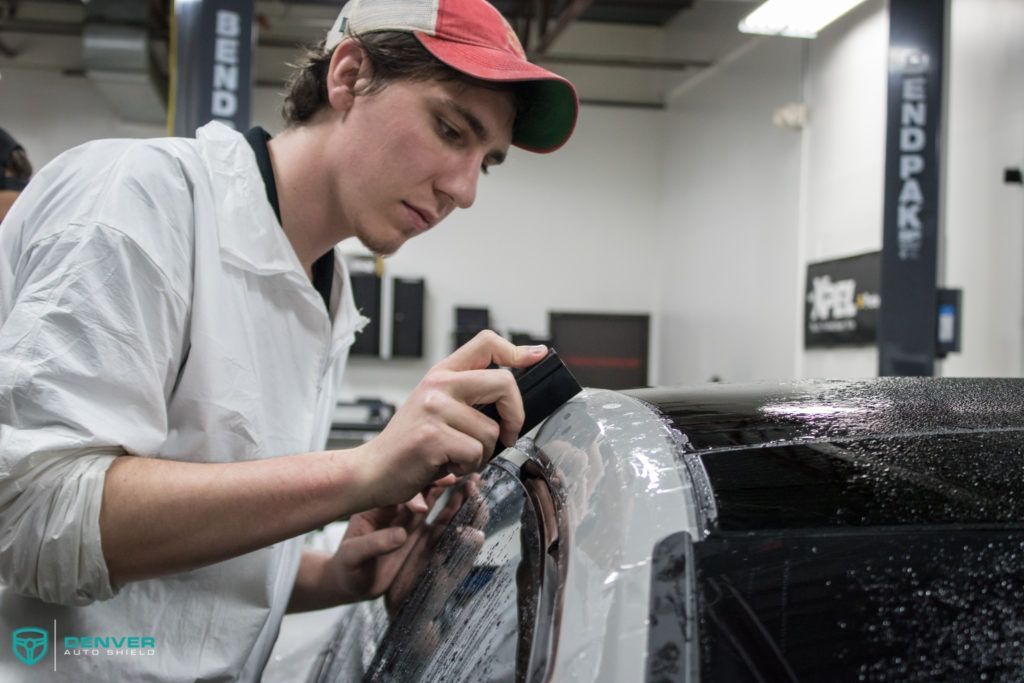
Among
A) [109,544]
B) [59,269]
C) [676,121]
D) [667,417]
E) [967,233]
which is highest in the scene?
[676,121]

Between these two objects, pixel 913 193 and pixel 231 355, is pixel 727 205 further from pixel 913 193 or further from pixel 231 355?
pixel 231 355

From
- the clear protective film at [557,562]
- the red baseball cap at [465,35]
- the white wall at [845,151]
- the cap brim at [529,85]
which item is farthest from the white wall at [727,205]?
the clear protective film at [557,562]

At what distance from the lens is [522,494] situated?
938 mm

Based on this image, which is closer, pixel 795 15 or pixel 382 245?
pixel 382 245

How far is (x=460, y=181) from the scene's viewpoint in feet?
3.93

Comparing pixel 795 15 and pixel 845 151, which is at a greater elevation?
pixel 795 15

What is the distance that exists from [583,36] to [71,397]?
968 centimetres

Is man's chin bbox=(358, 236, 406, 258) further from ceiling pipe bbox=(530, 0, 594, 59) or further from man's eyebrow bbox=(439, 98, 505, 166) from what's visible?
ceiling pipe bbox=(530, 0, 594, 59)

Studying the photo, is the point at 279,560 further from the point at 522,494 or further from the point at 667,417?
the point at 667,417

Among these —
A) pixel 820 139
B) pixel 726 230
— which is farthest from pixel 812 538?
pixel 726 230

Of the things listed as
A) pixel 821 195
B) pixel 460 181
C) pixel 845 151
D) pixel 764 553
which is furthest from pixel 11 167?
pixel 821 195

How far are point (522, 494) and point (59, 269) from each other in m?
0.53

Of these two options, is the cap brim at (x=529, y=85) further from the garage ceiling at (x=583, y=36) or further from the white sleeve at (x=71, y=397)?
the garage ceiling at (x=583, y=36)

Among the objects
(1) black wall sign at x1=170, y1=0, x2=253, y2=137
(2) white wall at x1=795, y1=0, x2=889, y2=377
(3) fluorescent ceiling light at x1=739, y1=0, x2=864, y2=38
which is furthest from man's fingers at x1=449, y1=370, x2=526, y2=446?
(2) white wall at x1=795, y1=0, x2=889, y2=377
